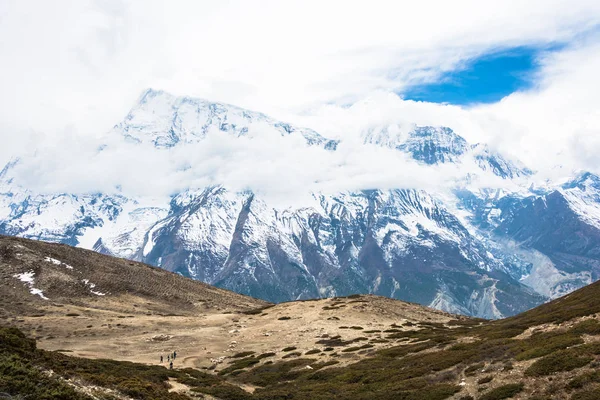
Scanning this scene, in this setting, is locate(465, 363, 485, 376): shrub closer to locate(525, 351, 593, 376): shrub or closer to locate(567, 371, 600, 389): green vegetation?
locate(525, 351, 593, 376): shrub

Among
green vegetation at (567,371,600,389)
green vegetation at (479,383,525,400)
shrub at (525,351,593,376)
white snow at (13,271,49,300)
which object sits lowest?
green vegetation at (479,383,525,400)

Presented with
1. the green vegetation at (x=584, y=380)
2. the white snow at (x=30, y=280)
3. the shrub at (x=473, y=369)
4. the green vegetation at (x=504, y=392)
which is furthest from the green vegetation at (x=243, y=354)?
the white snow at (x=30, y=280)

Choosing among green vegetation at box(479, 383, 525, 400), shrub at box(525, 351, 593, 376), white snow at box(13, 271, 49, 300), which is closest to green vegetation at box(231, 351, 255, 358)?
green vegetation at box(479, 383, 525, 400)

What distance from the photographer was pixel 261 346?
7350 centimetres

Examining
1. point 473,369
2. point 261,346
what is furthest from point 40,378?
point 261,346

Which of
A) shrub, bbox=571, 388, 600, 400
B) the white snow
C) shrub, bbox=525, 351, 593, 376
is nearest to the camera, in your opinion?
shrub, bbox=571, 388, 600, 400

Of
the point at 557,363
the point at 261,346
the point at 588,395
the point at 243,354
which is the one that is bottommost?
the point at 588,395

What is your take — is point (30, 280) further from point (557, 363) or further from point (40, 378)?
point (557, 363)

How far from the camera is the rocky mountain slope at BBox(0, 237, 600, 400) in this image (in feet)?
105

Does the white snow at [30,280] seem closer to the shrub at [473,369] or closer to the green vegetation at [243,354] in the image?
the green vegetation at [243,354]

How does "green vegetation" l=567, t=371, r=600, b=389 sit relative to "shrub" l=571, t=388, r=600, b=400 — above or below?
above

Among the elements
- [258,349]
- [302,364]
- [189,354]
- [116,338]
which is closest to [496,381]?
[302,364]

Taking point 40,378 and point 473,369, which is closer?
point 40,378

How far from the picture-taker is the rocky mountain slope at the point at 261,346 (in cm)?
3216
